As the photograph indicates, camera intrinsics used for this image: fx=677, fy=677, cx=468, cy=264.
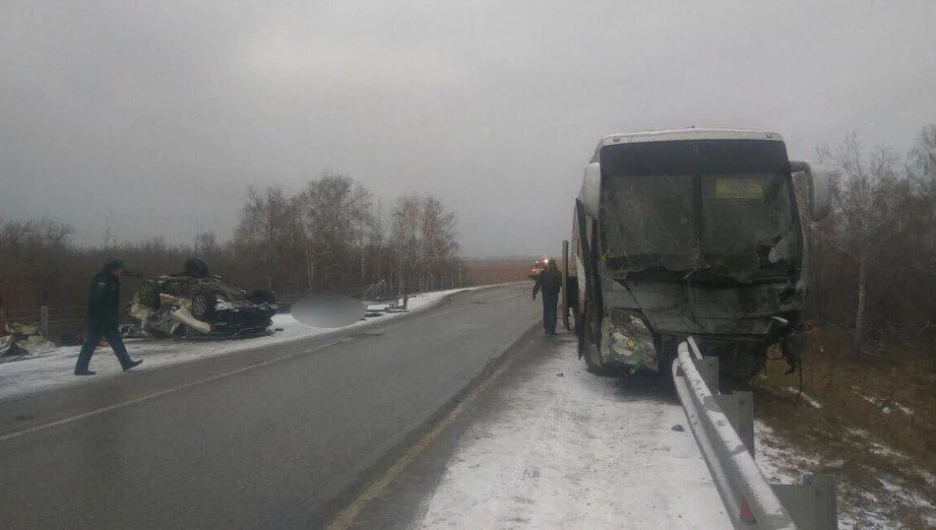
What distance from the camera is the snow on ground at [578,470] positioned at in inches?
186

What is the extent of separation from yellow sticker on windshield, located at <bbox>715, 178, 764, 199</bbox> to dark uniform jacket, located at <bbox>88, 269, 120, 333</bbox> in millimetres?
9729

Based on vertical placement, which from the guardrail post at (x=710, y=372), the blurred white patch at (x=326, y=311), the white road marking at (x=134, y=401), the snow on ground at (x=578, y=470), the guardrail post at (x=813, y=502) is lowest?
the snow on ground at (x=578, y=470)

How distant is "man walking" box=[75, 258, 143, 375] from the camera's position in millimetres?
11234

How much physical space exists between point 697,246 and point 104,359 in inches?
450

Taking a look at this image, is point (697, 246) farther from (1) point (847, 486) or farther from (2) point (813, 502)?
(2) point (813, 502)

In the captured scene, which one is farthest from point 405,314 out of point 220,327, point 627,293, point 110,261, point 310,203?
point 310,203

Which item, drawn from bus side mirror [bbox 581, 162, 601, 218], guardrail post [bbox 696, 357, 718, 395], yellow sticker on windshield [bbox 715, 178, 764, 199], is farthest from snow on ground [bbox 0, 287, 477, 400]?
yellow sticker on windshield [bbox 715, 178, 764, 199]

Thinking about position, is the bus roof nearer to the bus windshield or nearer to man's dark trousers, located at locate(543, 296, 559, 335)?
the bus windshield

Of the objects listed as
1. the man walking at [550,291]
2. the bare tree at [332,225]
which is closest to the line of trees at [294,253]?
the bare tree at [332,225]

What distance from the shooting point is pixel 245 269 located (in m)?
40.3

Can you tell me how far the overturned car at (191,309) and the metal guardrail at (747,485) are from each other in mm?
14996

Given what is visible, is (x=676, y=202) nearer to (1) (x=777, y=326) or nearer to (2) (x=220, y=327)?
(1) (x=777, y=326)

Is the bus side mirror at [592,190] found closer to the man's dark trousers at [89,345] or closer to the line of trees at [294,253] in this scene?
the man's dark trousers at [89,345]

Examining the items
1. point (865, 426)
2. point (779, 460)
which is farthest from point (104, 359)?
point (865, 426)
